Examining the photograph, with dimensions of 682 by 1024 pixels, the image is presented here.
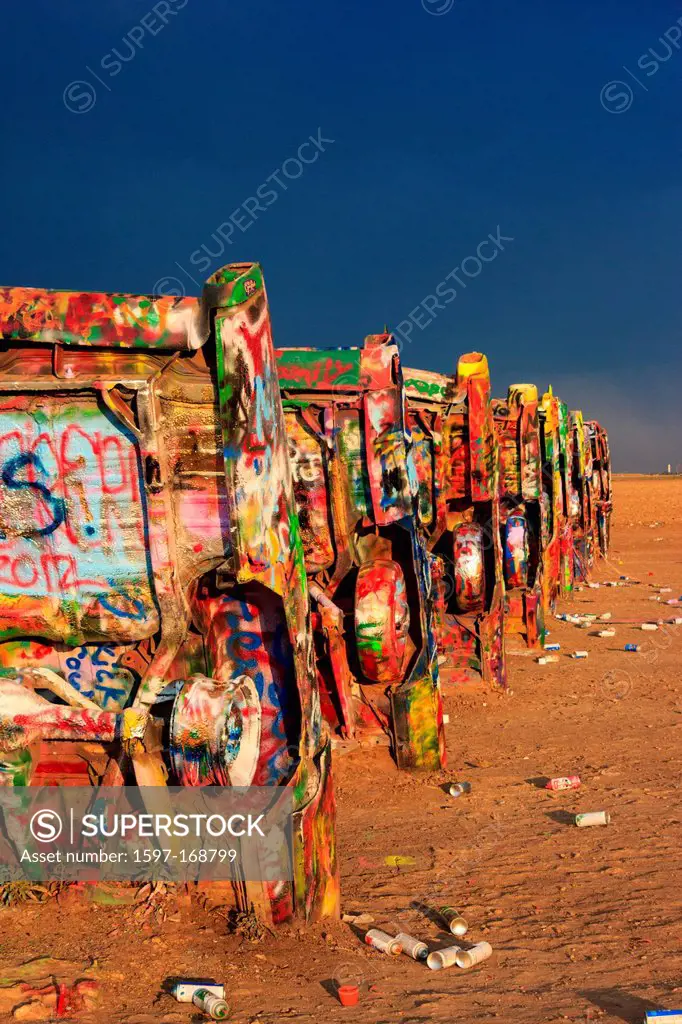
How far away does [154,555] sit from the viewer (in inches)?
175

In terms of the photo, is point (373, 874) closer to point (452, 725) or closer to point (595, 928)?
point (595, 928)

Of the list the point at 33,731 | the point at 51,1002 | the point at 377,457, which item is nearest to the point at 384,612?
the point at 377,457

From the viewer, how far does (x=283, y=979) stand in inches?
162

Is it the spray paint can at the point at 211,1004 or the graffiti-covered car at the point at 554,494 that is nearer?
the spray paint can at the point at 211,1004

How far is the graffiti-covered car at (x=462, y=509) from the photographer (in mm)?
9820

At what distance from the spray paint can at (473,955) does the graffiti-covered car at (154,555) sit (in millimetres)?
654

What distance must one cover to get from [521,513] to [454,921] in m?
8.49

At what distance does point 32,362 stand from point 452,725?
6141mm

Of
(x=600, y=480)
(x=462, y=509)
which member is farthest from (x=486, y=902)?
(x=600, y=480)

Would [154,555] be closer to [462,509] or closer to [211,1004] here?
[211,1004]

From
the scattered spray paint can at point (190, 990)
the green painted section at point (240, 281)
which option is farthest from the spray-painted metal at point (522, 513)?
the scattered spray paint can at point (190, 990)

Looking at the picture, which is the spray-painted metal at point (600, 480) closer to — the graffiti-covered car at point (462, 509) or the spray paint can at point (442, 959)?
the graffiti-covered car at point (462, 509)

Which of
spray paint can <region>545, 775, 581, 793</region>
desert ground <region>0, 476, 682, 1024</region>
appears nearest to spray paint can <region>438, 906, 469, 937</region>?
desert ground <region>0, 476, 682, 1024</region>

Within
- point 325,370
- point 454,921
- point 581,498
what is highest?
point 325,370
